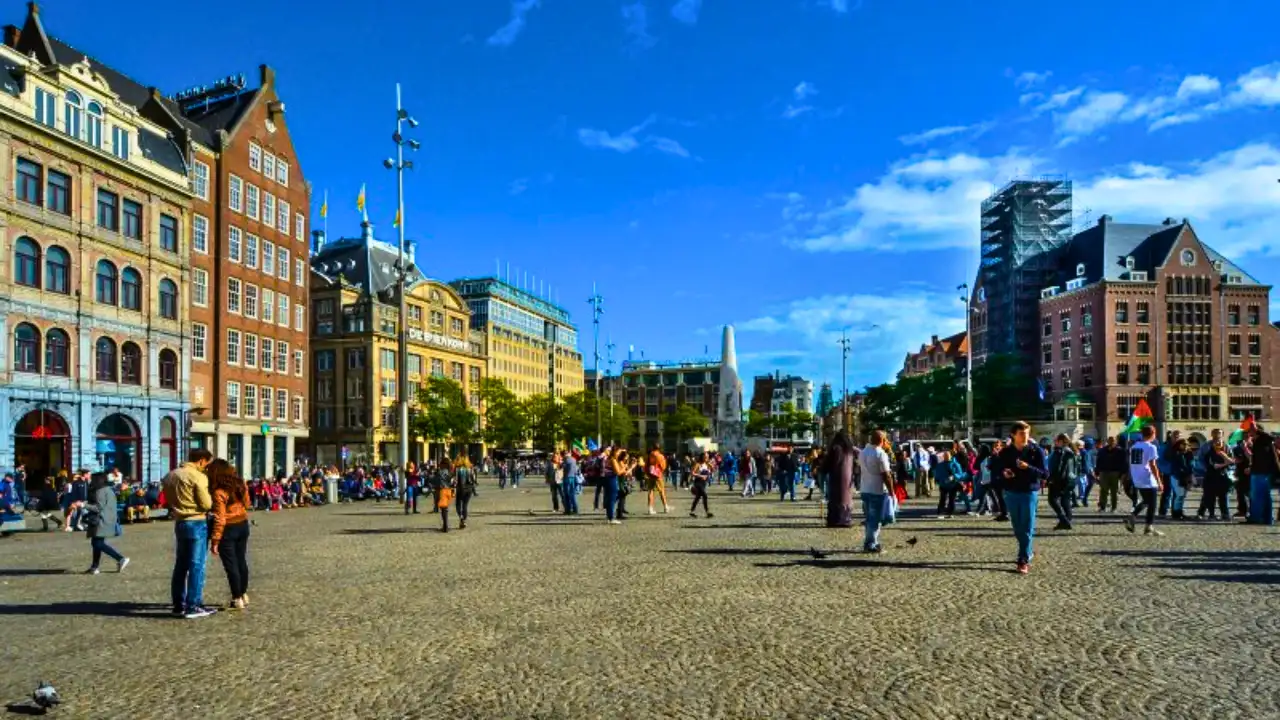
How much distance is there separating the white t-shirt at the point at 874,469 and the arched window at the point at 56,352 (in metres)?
32.9

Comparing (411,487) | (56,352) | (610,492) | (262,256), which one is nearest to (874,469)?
(610,492)

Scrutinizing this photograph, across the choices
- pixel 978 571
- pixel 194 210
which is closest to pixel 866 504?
pixel 978 571

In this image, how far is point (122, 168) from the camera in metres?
40.1

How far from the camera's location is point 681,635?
852 centimetres

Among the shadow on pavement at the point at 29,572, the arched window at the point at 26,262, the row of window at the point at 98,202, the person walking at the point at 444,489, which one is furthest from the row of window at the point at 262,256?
the shadow on pavement at the point at 29,572

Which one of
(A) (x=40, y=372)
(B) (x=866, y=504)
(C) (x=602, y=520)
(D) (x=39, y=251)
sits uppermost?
(D) (x=39, y=251)

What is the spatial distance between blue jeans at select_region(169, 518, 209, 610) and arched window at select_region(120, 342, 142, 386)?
34046 mm

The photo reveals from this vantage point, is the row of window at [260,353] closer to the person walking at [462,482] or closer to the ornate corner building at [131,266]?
the ornate corner building at [131,266]

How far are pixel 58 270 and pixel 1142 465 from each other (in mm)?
37044

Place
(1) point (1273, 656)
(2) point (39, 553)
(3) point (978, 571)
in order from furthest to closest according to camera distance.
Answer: (2) point (39, 553), (3) point (978, 571), (1) point (1273, 656)

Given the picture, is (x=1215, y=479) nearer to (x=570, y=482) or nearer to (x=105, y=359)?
(x=570, y=482)

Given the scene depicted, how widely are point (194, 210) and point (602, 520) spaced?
34839 millimetres

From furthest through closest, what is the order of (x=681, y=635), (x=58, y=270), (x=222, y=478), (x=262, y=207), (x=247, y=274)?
(x=262, y=207) → (x=247, y=274) → (x=58, y=270) → (x=222, y=478) → (x=681, y=635)

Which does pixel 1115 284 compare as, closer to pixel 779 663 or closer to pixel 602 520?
pixel 602 520
